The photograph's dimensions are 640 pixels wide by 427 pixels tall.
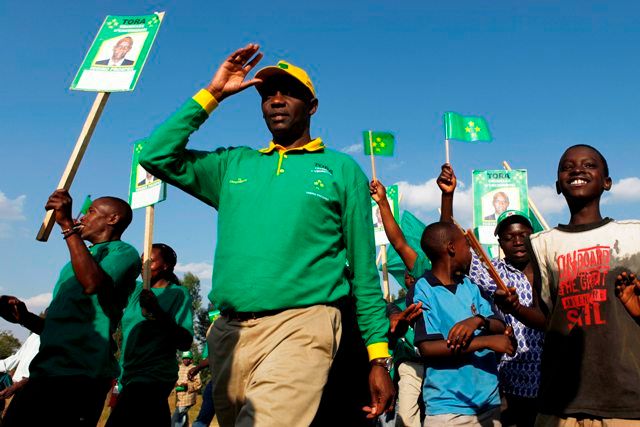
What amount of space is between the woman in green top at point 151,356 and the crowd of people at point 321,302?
4.23ft

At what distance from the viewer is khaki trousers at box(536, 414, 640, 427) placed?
304 centimetres

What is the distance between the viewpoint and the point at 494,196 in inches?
413

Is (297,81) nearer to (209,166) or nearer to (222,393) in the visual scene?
(209,166)

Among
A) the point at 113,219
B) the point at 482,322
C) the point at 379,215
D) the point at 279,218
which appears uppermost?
the point at 379,215

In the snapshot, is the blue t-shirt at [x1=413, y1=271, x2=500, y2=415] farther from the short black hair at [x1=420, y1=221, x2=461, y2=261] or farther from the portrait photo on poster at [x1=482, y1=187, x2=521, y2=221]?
the portrait photo on poster at [x1=482, y1=187, x2=521, y2=221]

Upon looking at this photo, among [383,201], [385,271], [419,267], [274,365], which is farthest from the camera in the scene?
[385,271]

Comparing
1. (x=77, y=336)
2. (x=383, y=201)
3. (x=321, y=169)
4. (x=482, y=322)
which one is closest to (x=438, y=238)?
(x=482, y=322)

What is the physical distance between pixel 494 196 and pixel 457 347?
721 cm

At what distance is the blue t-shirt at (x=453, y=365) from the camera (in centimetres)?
385

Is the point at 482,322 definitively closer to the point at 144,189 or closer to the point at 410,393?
the point at 410,393

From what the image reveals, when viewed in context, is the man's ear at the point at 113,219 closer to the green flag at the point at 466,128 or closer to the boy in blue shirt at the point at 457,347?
the boy in blue shirt at the point at 457,347

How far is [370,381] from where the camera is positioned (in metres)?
2.90

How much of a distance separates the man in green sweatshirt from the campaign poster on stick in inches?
299

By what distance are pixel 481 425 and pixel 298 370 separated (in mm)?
1736
